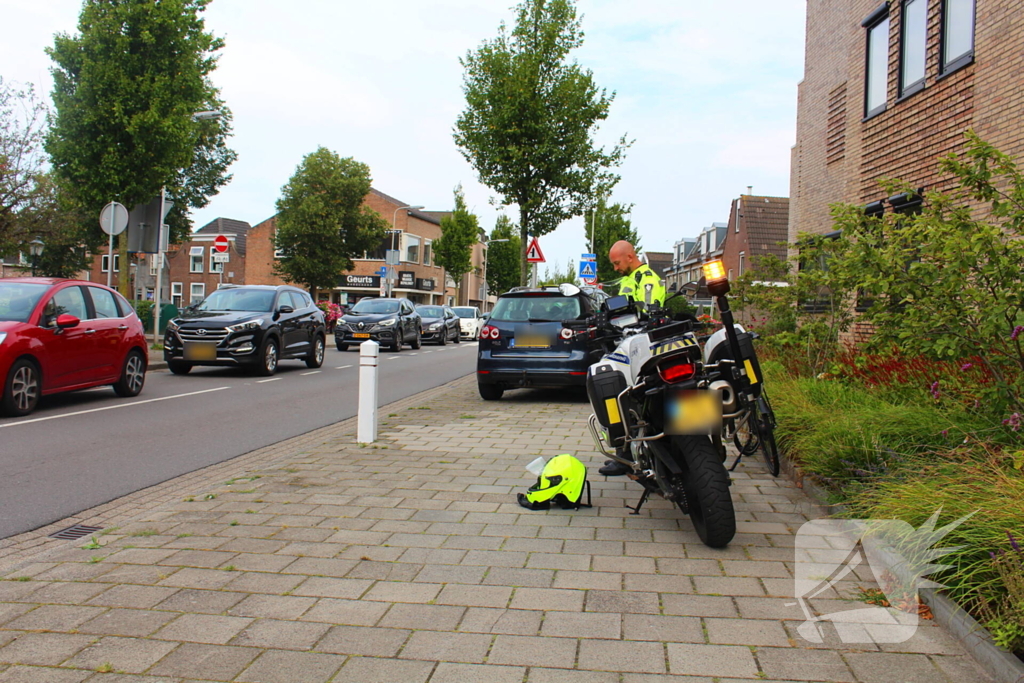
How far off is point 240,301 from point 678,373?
1290cm

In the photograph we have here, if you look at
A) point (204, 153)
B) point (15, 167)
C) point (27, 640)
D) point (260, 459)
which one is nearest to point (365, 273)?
point (204, 153)

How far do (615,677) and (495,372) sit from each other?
329 inches

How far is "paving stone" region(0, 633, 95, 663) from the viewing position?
2.83 m

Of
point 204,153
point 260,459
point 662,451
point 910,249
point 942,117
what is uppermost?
point 204,153

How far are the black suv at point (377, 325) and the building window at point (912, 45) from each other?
15.7m

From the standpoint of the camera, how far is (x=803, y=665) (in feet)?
9.32

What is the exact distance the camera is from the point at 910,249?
5.38 metres

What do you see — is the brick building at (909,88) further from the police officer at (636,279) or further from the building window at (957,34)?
the police officer at (636,279)

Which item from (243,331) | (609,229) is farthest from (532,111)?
(609,229)

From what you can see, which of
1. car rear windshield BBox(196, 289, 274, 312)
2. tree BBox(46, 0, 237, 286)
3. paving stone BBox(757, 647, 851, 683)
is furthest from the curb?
tree BBox(46, 0, 237, 286)

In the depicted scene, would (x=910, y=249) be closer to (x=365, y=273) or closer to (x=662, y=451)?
(x=662, y=451)

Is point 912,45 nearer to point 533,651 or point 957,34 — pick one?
point 957,34

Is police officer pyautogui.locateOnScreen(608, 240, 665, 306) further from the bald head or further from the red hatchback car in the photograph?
the red hatchback car

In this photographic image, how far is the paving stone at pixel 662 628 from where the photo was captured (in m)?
3.06
